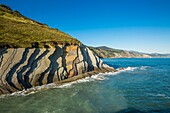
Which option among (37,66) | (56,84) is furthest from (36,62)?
(56,84)

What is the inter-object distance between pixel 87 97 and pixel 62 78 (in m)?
15.8

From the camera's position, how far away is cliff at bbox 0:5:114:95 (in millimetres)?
34250

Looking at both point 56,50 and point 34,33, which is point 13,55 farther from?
point 34,33

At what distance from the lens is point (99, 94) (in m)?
30.1

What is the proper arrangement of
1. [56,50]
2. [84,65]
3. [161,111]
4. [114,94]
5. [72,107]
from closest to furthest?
[161,111] < [72,107] < [114,94] < [56,50] < [84,65]

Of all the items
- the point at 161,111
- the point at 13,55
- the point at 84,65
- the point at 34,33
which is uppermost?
the point at 34,33

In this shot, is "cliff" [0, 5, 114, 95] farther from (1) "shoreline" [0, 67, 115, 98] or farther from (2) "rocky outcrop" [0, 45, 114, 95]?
(1) "shoreline" [0, 67, 115, 98]

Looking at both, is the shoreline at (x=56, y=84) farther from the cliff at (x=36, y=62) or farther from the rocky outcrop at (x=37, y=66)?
the rocky outcrop at (x=37, y=66)

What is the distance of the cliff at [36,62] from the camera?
112 feet

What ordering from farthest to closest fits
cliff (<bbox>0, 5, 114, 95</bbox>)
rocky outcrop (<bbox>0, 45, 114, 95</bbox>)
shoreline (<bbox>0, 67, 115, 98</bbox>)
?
cliff (<bbox>0, 5, 114, 95</bbox>)
rocky outcrop (<bbox>0, 45, 114, 95</bbox>)
shoreline (<bbox>0, 67, 115, 98</bbox>)

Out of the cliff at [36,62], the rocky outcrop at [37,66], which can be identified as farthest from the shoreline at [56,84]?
the rocky outcrop at [37,66]

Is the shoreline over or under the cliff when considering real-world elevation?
under

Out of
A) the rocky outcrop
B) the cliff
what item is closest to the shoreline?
the cliff

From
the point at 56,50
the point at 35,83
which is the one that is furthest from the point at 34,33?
the point at 35,83
